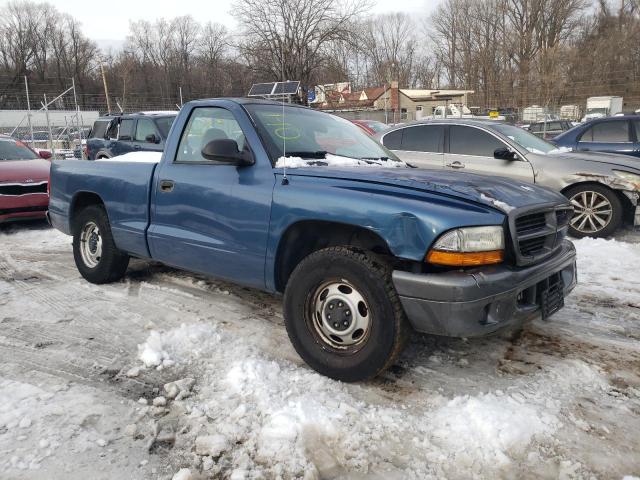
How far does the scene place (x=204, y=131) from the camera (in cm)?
394

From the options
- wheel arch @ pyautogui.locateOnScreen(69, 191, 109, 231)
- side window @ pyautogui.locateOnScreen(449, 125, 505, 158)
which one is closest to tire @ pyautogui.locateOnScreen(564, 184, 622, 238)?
side window @ pyautogui.locateOnScreen(449, 125, 505, 158)

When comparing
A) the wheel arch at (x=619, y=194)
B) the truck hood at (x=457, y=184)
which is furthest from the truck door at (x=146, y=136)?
the truck hood at (x=457, y=184)

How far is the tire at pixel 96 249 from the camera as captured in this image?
473 centimetres

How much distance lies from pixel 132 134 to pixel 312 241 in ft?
32.3

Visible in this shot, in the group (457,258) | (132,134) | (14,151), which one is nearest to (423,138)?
(457,258)

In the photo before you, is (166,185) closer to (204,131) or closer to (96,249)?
(204,131)

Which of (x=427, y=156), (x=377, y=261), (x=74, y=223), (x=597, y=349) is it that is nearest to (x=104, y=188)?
(x=74, y=223)

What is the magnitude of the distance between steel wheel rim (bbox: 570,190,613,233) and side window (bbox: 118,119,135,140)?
9.72 metres

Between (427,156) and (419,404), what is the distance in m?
5.38

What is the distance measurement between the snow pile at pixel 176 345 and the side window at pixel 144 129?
8528 mm

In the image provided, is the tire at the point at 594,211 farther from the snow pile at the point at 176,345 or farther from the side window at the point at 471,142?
the snow pile at the point at 176,345

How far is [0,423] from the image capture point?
100 inches

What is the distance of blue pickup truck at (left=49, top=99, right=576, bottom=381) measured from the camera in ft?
8.63

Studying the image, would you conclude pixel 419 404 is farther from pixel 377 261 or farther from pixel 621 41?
pixel 621 41
